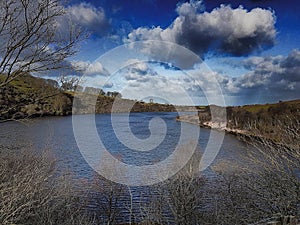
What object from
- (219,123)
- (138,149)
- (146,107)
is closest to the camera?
(138,149)

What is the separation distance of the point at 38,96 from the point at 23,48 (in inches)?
52.4

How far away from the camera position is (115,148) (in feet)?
109

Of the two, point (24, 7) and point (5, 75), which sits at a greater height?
point (24, 7)

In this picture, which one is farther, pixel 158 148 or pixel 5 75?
pixel 158 148

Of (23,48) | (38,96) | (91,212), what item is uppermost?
(23,48)

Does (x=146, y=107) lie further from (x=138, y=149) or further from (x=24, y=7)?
(x=24, y=7)

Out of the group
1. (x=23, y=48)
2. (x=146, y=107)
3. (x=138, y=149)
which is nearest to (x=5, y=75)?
(x=23, y=48)

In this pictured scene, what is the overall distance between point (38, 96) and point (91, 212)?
12.3 metres

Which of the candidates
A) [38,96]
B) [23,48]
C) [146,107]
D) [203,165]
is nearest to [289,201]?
[38,96]

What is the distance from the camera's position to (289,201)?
8.30 metres

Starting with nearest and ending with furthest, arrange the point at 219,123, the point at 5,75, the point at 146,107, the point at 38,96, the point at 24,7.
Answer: the point at 24,7, the point at 5,75, the point at 38,96, the point at 219,123, the point at 146,107

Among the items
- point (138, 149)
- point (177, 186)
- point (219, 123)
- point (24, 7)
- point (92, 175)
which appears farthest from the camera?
point (219, 123)

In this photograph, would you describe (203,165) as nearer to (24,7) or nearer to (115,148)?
(115,148)

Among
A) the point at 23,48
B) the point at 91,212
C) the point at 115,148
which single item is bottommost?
the point at 91,212
